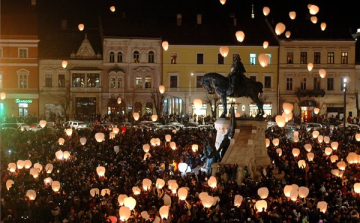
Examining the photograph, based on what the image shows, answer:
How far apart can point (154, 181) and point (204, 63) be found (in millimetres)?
35977

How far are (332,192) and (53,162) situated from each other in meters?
12.0

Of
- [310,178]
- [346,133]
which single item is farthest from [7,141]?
[346,133]

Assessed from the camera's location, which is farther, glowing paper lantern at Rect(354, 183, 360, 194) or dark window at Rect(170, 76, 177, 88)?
dark window at Rect(170, 76, 177, 88)

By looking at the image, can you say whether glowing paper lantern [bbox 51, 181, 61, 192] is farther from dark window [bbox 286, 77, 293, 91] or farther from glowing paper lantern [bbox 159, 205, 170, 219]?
dark window [bbox 286, 77, 293, 91]

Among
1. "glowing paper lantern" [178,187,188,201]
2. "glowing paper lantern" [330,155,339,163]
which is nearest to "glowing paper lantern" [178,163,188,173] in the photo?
"glowing paper lantern" [178,187,188,201]

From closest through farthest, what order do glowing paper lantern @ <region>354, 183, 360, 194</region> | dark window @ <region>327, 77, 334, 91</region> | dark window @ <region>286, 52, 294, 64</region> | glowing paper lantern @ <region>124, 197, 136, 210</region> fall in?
1. glowing paper lantern @ <region>124, 197, 136, 210</region>
2. glowing paper lantern @ <region>354, 183, 360, 194</region>
3. dark window @ <region>286, 52, 294, 64</region>
4. dark window @ <region>327, 77, 334, 91</region>

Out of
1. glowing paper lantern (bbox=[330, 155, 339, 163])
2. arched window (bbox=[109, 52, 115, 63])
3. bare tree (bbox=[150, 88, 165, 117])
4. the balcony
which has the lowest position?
glowing paper lantern (bbox=[330, 155, 339, 163])

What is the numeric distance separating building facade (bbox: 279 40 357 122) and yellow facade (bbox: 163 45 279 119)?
4.62ft

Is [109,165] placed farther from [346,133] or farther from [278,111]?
[278,111]

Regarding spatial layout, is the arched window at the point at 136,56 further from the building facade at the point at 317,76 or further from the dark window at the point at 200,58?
the building facade at the point at 317,76

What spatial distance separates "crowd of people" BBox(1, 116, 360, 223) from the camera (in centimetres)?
1644

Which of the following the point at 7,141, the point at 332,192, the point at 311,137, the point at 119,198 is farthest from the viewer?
the point at 311,137

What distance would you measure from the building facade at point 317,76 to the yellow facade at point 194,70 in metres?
1.41

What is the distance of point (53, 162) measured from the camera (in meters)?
24.6
